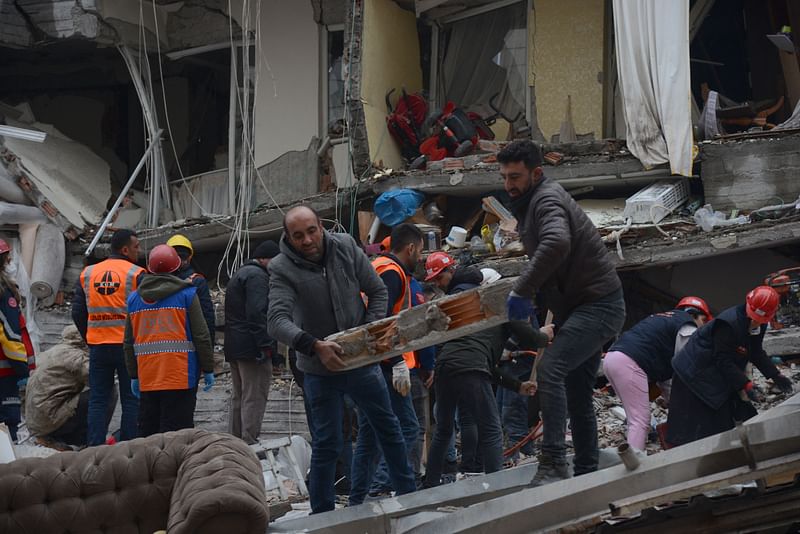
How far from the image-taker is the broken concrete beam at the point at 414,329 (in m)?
6.12

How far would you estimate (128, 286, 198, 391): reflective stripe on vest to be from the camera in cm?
793

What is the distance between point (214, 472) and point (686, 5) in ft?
27.0

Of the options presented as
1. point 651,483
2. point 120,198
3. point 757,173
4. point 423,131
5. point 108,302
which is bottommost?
point 651,483

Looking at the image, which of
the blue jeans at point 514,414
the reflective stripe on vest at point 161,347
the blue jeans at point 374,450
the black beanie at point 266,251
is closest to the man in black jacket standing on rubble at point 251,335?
the black beanie at point 266,251

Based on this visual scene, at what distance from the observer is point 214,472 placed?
5.57 metres

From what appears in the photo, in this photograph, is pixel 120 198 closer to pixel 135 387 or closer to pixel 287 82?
pixel 287 82

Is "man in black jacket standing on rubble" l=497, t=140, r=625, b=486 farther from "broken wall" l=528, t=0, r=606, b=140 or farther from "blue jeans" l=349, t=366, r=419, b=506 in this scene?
"broken wall" l=528, t=0, r=606, b=140

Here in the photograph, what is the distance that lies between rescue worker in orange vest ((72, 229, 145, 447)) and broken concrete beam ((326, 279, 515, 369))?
2915 millimetres

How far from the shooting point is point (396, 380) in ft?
23.4

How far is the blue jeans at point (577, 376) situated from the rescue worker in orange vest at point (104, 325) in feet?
13.2

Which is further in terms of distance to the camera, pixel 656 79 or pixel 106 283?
pixel 656 79

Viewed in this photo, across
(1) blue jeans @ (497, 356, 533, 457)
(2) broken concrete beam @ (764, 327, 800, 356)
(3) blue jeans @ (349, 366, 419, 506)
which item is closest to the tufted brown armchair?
(3) blue jeans @ (349, 366, 419, 506)

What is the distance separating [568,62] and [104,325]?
7188 mm

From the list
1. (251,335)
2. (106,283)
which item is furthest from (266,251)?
(106,283)
